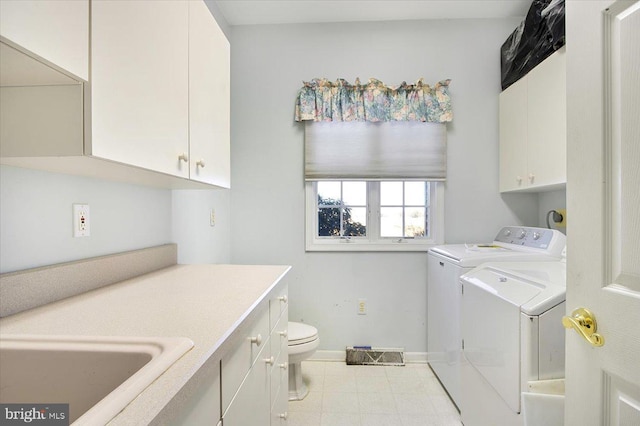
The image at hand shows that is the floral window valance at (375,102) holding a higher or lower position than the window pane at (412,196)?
higher

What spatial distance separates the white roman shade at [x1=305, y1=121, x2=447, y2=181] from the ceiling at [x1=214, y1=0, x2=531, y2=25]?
0.86 metres

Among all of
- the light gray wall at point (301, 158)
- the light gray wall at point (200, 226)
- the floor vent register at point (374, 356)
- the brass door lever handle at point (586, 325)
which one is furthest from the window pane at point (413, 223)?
the brass door lever handle at point (586, 325)

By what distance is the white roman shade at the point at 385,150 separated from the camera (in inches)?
103

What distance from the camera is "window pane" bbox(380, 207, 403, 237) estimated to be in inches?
110

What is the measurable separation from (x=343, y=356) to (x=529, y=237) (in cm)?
170

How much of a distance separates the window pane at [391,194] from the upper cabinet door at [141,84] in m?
1.89

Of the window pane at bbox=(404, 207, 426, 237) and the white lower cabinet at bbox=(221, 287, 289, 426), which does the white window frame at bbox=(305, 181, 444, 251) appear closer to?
the window pane at bbox=(404, 207, 426, 237)

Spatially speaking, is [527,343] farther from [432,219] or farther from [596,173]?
[432,219]

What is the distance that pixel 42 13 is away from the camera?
2.06 ft

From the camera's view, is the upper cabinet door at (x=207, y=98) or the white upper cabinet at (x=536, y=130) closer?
the upper cabinet door at (x=207, y=98)

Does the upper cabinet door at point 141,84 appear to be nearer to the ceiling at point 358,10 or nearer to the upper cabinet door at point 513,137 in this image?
the ceiling at point 358,10

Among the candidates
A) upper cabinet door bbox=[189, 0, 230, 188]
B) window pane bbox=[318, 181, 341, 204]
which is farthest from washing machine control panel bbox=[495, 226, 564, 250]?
upper cabinet door bbox=[189, 0, 230, 188]

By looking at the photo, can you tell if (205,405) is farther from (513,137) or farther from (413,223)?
(513,137)

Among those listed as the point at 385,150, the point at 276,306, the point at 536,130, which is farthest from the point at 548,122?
the point at 276,306
